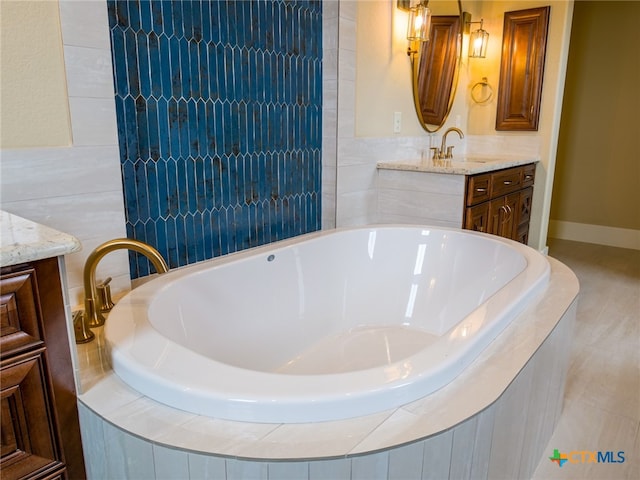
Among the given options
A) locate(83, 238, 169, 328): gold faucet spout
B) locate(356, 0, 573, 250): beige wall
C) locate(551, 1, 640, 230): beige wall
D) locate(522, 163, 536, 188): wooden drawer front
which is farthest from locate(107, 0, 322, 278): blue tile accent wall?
locate(551, 1, 640, 230): beige wall

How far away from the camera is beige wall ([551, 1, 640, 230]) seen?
418 cm

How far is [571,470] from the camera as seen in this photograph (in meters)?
1.64

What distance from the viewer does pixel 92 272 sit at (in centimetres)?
136

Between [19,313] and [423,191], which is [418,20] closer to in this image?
[423,191]

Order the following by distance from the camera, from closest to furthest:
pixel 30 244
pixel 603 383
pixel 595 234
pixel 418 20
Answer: pixel 30 244
pixel 603 383
pixel 418 20
pixel 595 234

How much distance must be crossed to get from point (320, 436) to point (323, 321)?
1275mm

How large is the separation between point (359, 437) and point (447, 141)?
3.14 metres

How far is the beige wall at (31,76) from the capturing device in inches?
51.3

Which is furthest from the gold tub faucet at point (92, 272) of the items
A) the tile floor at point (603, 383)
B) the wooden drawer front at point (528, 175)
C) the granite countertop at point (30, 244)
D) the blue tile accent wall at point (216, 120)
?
the wooden drawer front at point (528, 175)

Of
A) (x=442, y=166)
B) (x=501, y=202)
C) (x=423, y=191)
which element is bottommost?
(x=501, y=202)

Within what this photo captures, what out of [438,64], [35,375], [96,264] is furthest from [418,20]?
[35,375]

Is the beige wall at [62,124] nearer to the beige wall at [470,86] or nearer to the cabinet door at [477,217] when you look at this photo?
the beige wall at [470,86]

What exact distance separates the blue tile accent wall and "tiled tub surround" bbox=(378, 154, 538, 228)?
20.1 inches

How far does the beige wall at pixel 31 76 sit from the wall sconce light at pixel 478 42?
122 inches
